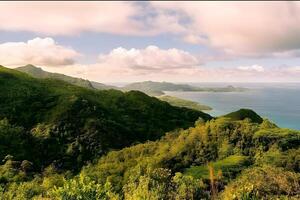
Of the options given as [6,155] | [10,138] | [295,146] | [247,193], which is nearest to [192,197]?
[247,193]

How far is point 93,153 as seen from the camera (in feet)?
640

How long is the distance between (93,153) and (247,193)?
143 m

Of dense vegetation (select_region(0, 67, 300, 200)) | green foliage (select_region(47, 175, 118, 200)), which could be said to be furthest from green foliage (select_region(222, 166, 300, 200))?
green foliage (select_region(47, 175, 118, 200))

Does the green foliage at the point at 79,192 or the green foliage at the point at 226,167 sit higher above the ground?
the green foliage at the point at 79,192

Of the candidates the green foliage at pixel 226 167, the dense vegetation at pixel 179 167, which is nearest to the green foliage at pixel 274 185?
the dense vegetation at pixel 179 167

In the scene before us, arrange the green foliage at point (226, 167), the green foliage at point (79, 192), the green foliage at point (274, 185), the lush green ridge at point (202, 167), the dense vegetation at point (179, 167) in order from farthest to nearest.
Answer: the green foliage at point (226, 167)
the lush green ridge at point (202, 167)
the dense vegetation at point (179, 167)
the green foliage at point (274, 185)
the green foliage at point (79, 192)

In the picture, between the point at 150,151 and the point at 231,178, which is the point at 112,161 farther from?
the point at 231,178

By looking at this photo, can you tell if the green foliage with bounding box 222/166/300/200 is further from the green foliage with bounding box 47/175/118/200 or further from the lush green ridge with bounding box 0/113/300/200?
the green foliage with bounding box 47/175/118/200

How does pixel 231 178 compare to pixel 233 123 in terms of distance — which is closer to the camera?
pixel 231 178

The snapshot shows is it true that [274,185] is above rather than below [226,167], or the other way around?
above

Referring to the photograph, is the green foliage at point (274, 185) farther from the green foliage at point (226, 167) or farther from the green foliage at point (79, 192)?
the green foliage at point (79, 192)

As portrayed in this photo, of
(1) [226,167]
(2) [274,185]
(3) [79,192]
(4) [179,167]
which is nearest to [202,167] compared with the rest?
(4) [179,167]

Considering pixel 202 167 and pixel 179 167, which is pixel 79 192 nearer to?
pixel 202 167

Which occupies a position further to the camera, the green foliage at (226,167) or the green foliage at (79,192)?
the green foliage at (226,167)
